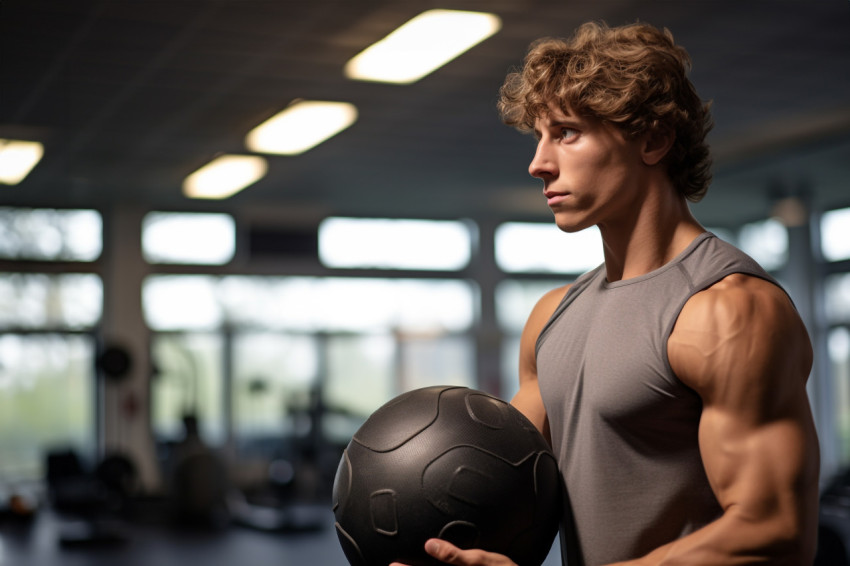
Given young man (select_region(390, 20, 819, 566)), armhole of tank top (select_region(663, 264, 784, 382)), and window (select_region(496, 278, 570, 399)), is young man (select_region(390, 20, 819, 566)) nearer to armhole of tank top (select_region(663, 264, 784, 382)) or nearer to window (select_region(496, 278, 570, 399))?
armhole of tank top (select_region(663, 264, 784, 382))

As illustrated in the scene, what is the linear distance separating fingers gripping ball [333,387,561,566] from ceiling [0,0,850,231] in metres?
3.30

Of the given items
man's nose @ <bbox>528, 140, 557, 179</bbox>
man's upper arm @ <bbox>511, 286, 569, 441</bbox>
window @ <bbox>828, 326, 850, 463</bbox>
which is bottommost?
window @ <bbox>828, 326, 850, 463</bbox>

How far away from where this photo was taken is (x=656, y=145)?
140 centimetres

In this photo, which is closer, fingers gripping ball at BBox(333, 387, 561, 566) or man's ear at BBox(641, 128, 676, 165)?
fingers gripping ball at BBox(333, 387, 561, 566)

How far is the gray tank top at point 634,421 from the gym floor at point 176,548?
4.29m

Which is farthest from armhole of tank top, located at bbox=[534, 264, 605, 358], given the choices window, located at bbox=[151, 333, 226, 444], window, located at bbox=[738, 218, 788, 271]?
window, located at bbox=[738, 218, 788, 271]

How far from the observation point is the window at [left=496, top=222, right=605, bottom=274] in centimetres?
1060

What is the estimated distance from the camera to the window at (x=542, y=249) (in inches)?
417

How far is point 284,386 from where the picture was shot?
9.85 meters

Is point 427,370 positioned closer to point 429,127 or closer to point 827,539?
point 429,127

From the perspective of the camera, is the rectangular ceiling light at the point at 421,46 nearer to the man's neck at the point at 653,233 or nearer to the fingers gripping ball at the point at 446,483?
the man's neck at the point at 653,233

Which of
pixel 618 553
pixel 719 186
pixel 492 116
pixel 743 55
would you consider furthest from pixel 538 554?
pixel 719 186

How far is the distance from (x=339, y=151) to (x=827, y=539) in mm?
4511

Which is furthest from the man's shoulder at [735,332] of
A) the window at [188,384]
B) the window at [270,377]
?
the window at [270,377]
